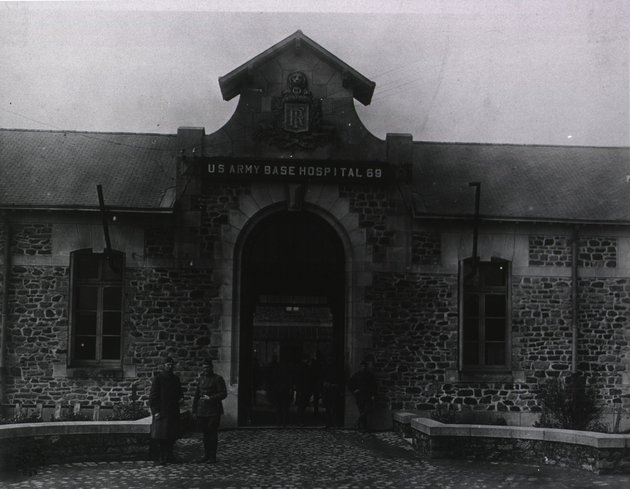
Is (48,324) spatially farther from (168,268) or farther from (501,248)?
(501,248)

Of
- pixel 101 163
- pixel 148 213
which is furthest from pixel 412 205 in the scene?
pixel 101 163

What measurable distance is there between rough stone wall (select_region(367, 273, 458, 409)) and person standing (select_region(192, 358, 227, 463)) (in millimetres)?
4729

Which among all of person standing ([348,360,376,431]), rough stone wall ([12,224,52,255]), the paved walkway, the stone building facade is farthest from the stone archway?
rough stone wall ([12,224,52,255])

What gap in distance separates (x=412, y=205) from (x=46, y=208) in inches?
289

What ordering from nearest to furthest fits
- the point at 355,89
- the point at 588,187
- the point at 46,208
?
the point at 46,208
the point at 355,89
the point at 588,187

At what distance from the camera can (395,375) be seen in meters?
15.8

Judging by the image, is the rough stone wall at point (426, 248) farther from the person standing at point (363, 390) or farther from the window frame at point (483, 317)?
the person standing at point (363, 390)

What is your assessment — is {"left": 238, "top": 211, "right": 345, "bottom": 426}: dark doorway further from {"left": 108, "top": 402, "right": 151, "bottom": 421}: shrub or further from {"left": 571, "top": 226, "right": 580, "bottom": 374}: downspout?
{"left": 571, "top": 226, "right": 580, "bottom": 374}: downspout

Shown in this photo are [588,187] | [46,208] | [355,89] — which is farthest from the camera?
[588,187]

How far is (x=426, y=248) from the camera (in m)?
16.1

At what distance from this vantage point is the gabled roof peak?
15.8m

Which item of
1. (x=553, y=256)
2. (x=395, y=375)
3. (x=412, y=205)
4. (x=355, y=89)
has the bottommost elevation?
(x=395, y=375)

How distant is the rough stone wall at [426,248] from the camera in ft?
52.9

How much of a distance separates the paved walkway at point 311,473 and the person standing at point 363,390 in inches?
86.7
